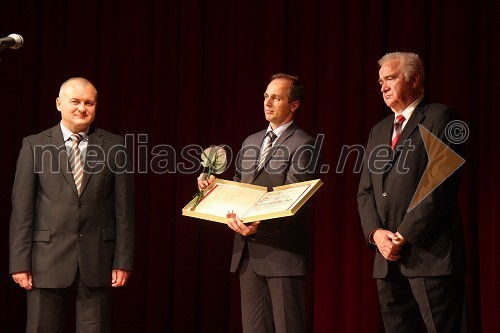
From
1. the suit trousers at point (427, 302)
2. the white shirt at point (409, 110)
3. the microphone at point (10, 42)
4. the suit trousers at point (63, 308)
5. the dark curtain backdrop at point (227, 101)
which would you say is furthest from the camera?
the dark curtain backdrop at point (227, 101)

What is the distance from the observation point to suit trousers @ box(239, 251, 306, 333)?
3.25 metres

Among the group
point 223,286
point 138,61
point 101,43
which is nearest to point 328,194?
point 223,286

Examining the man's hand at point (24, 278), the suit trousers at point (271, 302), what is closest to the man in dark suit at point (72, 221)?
the man's hand at point (24, 278)

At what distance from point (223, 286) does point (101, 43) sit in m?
2.16

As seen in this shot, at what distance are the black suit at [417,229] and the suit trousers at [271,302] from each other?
0.44 metres

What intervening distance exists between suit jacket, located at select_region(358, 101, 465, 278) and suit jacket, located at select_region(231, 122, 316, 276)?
0.34 meters

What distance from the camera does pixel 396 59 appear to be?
3.21 m

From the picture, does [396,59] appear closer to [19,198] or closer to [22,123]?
[19,198]

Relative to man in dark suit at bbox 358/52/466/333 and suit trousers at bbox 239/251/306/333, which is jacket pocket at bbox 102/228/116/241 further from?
man in dark suit at bbox 358/52/466/333

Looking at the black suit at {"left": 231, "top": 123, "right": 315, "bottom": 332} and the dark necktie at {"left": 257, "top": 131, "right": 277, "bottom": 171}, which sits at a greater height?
the dark necktie at {"left": 257, "top": 131, "right": 277, "bottom": 171}

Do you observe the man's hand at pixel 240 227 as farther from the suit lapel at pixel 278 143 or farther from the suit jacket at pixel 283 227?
the suit lapel at pixel 278 143

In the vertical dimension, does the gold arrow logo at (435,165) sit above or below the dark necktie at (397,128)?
below

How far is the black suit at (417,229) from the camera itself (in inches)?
114

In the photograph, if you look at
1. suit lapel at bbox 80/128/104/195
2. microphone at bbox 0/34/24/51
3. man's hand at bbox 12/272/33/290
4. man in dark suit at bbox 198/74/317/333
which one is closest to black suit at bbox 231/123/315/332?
man in dark suit at bbox 198/74/317/333
